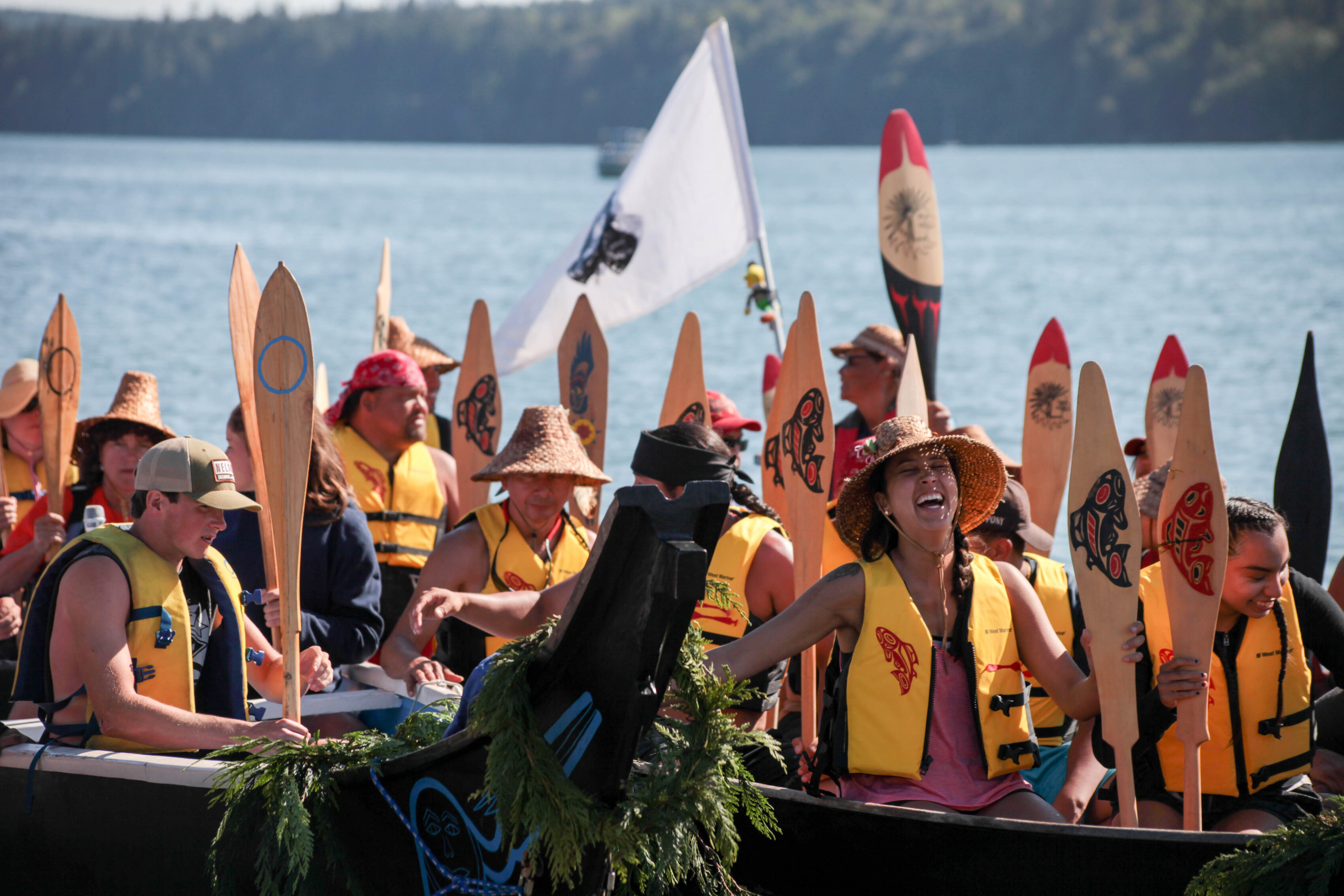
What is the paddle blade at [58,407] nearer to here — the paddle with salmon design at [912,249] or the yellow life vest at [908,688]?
the yellow life vest at [908,688]

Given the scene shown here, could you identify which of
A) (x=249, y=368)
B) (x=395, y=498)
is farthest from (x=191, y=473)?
(x=395, y=498)

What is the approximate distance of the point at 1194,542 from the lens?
10.9 ft

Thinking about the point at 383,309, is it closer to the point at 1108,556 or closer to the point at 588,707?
the point at 1108,556

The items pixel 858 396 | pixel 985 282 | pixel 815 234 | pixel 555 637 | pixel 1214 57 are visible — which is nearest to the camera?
pixel 555 637

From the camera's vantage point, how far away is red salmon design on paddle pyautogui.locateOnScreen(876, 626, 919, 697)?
3025 mm

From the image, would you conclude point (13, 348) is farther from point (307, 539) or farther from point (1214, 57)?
point (1214, 57)

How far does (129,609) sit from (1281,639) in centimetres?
255

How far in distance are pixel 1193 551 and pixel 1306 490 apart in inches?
84.0

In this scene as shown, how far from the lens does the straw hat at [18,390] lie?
17.1 feet

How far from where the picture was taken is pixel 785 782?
357 centimetres

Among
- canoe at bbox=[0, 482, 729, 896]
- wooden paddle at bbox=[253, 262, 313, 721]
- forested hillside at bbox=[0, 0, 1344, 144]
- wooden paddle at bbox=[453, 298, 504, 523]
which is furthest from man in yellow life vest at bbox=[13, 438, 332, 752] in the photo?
forested hillside at bbox=[0, 0, 1344, 144]

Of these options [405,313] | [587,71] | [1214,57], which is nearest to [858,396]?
[405,313]

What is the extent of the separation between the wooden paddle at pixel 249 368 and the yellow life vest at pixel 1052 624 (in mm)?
1958

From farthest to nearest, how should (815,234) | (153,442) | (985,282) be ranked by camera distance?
(815,234), (985,282), (153,442)
